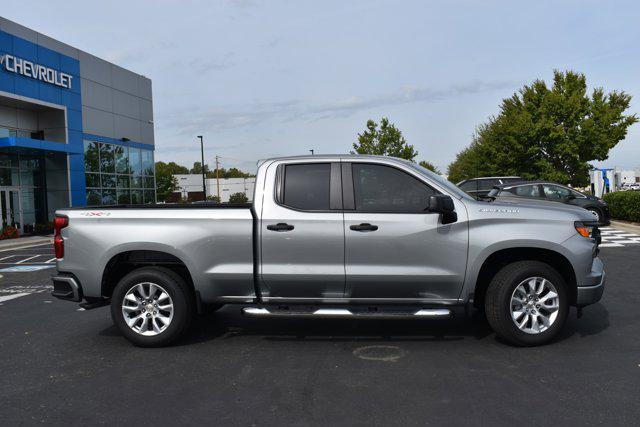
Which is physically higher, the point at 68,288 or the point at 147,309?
the point at 68,288

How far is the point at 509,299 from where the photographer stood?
16.9 feet

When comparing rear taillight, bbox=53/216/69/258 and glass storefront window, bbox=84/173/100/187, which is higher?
glass storefront window, bbox=84/173/100/187

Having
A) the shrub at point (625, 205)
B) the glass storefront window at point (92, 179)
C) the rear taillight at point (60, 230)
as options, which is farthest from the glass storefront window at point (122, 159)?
the rear taillight at point (60, 230)

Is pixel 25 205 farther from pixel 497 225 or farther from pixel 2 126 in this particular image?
pixel 497 225

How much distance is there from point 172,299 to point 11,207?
22.1 meters

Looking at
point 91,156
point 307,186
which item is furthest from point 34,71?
point 307,186

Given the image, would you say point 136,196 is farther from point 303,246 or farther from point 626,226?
point 303,246

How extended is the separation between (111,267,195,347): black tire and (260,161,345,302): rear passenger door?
834 millimetres

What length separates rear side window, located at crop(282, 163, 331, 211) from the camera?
5.40 m

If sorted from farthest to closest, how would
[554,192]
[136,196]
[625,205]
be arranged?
[136,196]
[625,205]
[554,192]

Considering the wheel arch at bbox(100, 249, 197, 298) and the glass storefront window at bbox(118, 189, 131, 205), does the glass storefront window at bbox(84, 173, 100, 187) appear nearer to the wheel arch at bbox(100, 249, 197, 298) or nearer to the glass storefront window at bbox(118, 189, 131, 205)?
the glass storefront window at bbox(118, 189, 131, 205)

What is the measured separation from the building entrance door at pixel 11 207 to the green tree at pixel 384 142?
30.5m

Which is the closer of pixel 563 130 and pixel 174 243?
pixel 174 243

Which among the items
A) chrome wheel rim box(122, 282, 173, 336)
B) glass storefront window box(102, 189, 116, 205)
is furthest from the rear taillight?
glass storefront window box(102, 189, 116, 205)
